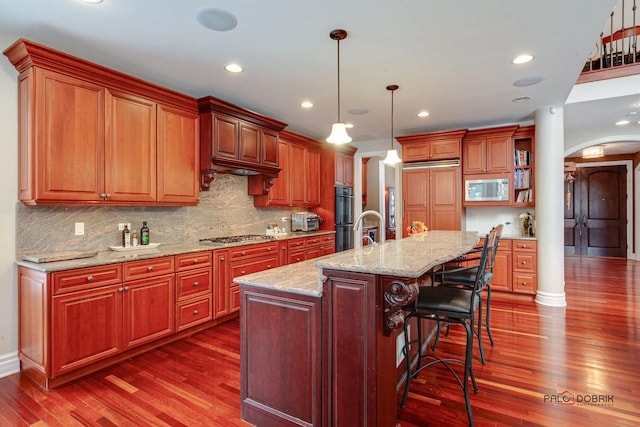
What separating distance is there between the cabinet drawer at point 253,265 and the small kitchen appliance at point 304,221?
124 cm

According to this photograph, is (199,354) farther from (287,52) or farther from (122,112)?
(287,52)

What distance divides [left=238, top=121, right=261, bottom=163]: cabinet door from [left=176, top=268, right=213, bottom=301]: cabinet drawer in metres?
1.45

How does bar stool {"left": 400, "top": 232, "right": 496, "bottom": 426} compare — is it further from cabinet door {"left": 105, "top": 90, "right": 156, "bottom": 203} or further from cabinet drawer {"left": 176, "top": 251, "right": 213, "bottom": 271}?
cabinet door {"left": 105, "top": 90, "right": 156, "bottom": 203}

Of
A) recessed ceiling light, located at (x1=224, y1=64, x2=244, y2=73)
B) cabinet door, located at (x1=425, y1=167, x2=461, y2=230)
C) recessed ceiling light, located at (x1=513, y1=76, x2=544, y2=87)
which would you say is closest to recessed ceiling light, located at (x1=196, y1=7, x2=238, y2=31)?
recessed ceiling light, located at (x1=224, y1=64, x2=244, y2=73)

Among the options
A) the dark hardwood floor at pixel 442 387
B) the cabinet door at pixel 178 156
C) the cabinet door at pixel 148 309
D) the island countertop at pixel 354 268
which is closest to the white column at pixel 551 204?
the dark hardwood floor at pixel 442 387

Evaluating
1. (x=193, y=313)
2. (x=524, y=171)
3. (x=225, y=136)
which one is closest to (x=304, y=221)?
(x=225, y=136)

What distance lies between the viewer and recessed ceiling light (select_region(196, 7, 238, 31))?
2207 millimetres

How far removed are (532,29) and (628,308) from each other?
12.4 ft

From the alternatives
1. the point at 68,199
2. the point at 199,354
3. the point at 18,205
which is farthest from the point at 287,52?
the point at 199,354

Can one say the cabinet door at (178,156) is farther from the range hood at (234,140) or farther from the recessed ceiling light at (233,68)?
the recessed ceiling light at (233,68)

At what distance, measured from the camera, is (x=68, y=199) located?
2.64 m

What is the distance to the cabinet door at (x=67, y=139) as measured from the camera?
97.7 inches

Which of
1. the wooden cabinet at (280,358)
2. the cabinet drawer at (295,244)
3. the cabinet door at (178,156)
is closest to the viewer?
the wooden cabinet at (280,358)

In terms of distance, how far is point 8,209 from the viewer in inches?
102
